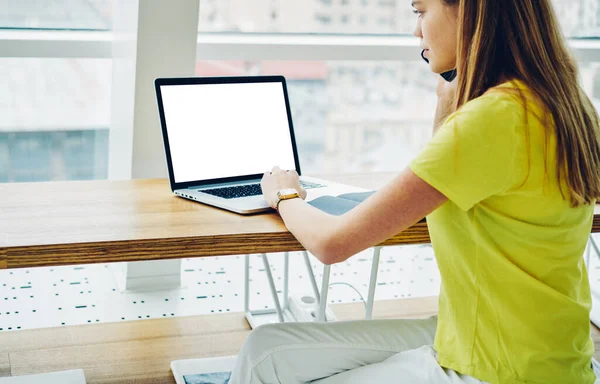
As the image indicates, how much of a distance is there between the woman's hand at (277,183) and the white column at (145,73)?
3.42ft

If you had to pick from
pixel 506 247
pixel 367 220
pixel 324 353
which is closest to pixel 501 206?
pixel 506 247

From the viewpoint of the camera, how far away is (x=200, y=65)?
3.04 metres

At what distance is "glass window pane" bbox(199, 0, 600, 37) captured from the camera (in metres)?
3.04

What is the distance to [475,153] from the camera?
1.21 m

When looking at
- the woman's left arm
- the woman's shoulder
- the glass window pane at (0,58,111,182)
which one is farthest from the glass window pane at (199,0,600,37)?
the woman's shoulder

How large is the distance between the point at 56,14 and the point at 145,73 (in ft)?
1.57

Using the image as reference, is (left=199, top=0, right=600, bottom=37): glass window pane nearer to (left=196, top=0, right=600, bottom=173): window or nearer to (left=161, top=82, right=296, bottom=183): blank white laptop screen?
(left=196, top=0, right=600, bottom=173): window

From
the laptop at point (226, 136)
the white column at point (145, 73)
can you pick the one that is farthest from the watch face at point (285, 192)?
the white column at point (145, 73)

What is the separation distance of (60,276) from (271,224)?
1.65m

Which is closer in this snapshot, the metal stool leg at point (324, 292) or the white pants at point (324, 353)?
the white pants at point (324, 353)


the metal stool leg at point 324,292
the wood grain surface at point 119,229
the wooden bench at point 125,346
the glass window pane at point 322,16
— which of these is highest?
the glass window pane at point 322,16

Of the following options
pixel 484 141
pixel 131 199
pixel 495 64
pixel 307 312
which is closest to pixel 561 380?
pixel 484 141

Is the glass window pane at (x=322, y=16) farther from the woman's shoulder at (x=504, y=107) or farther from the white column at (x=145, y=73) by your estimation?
the woman's shoulder at (x=504, y=107)

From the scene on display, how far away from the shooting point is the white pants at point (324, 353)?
143cm
